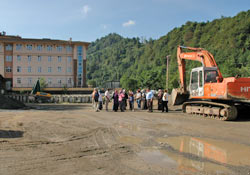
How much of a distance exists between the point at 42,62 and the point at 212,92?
158 feet

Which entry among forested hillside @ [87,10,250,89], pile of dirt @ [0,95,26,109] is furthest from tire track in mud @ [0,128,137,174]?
forested hillside @ [87,10,250,89]

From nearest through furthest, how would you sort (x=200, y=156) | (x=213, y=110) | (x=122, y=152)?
(x=200, y=156) → (x=122, y=152) → (x=213, y=110)

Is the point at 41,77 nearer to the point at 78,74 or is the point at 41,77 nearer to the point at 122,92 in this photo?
the point at 78,74

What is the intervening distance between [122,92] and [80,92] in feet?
111

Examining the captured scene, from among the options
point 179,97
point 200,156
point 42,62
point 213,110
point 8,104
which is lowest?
point 200,156

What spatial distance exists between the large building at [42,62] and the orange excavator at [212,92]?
132 ft

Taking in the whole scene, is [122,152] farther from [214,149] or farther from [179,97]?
[179,97]

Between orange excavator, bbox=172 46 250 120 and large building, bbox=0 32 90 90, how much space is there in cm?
4017

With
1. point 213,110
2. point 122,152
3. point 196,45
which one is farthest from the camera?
point 196,45

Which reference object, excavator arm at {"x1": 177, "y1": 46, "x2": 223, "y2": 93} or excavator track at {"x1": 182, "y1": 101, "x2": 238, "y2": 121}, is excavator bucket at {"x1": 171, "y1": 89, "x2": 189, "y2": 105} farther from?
excavator track at {"x1": 182, "y1": 101, "x2": 238, "y2": 121}

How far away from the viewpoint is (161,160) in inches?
214

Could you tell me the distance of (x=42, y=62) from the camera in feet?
178

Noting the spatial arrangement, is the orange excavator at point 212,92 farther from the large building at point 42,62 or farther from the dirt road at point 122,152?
the large building at point 42,62

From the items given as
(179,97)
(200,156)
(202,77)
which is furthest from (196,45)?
A: (200,156)
